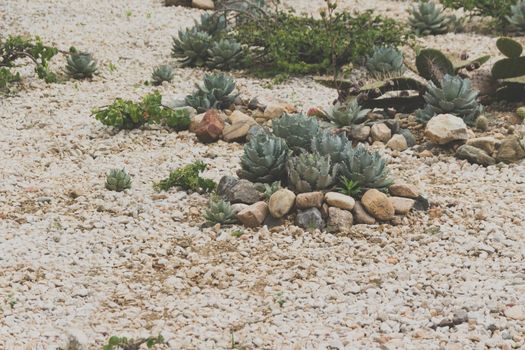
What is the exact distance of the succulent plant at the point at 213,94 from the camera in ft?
26.9

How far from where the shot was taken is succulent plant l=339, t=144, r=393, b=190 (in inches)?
233

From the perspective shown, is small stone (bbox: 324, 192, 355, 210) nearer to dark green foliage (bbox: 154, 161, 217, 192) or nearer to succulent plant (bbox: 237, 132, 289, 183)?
succulent plant (bbox: 237, 132, 289, 183)

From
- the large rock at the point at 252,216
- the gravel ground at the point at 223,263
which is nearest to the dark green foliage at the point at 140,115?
the gravel ground at the point at 223,263

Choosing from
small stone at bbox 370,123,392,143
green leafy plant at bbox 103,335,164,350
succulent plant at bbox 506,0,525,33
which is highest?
succulent plant at bbox 506,0,525,33

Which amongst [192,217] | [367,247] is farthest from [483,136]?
[192,217]

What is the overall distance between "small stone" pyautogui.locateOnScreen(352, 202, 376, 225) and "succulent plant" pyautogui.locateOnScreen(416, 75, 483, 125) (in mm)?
1925

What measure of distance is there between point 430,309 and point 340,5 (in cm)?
894

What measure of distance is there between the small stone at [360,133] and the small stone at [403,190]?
4.29 feet

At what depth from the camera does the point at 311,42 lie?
9.48 m

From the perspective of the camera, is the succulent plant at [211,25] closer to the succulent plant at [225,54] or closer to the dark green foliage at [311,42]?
the dark green foliage at [311,42]

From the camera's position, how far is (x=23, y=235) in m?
5.77

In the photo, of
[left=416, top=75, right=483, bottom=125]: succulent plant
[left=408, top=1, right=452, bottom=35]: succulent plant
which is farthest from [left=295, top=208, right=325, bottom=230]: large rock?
[left=408, top=1, right=452, bottom=35]: succulent plant

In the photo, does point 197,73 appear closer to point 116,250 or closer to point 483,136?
Answer: point 483,136

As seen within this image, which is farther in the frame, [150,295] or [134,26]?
[134,26]
